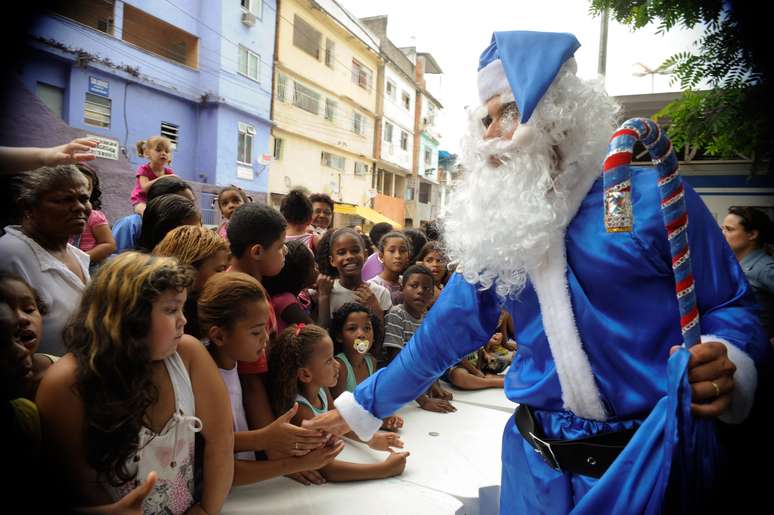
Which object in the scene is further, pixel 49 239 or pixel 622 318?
pixel 49 239

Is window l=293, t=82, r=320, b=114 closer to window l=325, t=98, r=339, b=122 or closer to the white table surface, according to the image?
window l=325, t=98, r=339, b=122

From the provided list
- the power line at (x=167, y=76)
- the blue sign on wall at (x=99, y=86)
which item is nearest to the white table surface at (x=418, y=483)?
the blue sign on wall at (x=99, y=86)

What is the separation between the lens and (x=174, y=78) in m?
13.1

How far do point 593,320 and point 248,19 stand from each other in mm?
15734

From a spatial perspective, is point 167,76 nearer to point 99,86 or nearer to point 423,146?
point 99,86

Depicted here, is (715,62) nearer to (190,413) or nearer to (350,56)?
(190,413)

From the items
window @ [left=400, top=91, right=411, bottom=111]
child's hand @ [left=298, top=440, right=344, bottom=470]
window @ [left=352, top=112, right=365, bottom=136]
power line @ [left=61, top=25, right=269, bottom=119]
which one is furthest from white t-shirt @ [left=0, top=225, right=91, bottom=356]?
window @ [left=400, top=91, right=411, bottom=111]

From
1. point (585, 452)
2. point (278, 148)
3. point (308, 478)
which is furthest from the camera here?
point (278, 148)

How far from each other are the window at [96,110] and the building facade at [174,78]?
0.02 meters

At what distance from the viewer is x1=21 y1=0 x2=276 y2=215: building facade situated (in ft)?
33.4

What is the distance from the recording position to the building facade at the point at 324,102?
17.0 m

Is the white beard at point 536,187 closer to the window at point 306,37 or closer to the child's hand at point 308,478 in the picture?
the child's hand at point 308,478

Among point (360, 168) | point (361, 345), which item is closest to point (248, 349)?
point (361, 345)

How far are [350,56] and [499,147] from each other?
2143cm
